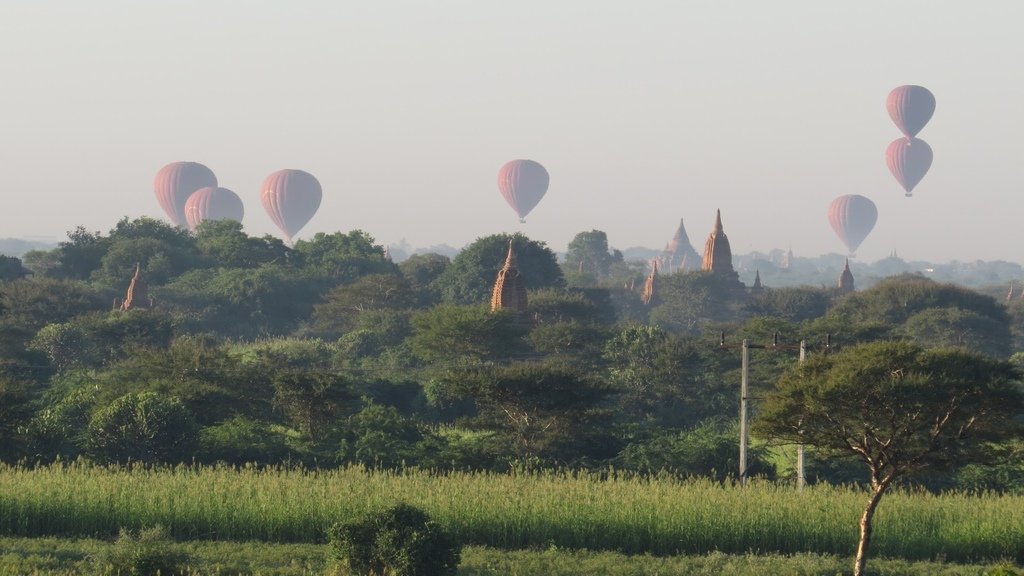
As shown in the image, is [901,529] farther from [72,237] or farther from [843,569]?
[72,237]

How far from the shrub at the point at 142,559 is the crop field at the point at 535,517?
5.82 meters

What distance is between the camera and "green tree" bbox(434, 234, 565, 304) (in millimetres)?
138250

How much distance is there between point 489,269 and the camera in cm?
13975

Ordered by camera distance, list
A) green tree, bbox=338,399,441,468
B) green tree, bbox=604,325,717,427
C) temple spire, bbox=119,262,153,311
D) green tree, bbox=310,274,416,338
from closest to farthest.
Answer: green tree, bbox=338,399,441,468 < green tree, bbox=604,325,717,427 < temple spire, bbox=119,262,153,311 < green tree, bbox=310,274,416,338

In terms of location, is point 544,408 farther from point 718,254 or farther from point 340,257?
point 718,254

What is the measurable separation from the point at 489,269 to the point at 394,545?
109226 mm

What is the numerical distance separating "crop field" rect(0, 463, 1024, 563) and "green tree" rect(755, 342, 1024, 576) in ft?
14.5

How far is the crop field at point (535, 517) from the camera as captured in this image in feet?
123

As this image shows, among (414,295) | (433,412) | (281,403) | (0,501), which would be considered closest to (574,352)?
(433,412)

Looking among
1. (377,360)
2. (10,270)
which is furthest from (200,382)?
(10,270)

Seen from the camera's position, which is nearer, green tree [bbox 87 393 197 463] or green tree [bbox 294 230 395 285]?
green tree [bbox 87 393 197 463]

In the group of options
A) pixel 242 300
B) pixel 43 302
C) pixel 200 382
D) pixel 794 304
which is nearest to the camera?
pixel 200 382

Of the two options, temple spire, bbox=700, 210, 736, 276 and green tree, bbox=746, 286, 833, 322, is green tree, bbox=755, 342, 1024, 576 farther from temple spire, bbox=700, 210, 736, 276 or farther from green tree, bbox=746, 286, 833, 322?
temple spire, bbox=700, 210, 736, 276

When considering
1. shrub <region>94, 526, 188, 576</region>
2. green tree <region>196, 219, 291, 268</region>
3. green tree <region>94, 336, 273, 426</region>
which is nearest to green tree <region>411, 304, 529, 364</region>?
green tree <region>94, 336, 273, 426</region>
